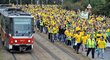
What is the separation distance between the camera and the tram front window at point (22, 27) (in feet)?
95.7

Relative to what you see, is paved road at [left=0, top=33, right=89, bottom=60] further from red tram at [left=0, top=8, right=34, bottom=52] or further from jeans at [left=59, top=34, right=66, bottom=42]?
jeans at [left=59, top=34, right=66, bottom=42]

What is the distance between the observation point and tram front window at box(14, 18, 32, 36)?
1148 inches

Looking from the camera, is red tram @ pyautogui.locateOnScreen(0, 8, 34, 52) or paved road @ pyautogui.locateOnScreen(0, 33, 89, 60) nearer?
paved road @ pyautogui.locateOnScreen(0, 33, 89, 60)

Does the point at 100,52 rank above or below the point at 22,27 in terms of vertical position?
below

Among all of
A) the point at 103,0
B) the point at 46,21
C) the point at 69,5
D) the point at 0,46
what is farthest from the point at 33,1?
the point at 0,46

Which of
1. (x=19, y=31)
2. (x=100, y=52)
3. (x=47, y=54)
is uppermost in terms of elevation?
(x=19, y=31)

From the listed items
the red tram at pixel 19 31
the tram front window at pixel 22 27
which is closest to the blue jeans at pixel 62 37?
the red tram at pixel 19 31

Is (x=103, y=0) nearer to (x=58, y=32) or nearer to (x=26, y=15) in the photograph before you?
(x=58, y=32)

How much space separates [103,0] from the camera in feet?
216

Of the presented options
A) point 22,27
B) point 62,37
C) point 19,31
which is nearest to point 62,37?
point 62,37

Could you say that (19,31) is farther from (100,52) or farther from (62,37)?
(62,37)

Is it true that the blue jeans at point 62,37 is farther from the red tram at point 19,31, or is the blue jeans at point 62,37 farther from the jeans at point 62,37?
the red tram at point 19,31

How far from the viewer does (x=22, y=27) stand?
2928 cm

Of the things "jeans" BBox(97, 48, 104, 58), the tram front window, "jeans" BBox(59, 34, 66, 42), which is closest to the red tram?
the tram front window
